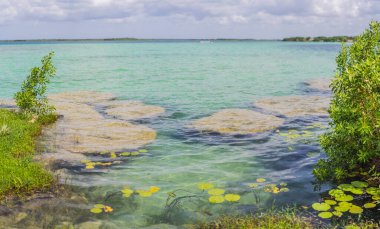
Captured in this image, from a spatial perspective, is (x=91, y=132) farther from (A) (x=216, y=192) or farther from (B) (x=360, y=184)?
(B) (x=360, y=184)

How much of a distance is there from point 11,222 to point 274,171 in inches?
340

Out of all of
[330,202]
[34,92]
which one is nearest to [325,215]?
[330,202]

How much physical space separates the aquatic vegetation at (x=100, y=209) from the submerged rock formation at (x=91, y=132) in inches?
187

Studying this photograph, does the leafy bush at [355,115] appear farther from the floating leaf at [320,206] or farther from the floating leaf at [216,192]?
the floating leaf at [216,192]

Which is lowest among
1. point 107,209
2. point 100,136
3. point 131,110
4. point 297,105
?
point 107,209

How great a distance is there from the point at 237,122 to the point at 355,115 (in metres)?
10.6

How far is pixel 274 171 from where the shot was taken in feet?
43.9

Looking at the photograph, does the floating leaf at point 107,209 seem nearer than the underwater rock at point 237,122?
Yes

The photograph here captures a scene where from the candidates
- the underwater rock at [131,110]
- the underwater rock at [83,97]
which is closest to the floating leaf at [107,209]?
the underwater rock at [131,110]

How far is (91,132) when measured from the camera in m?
19.0

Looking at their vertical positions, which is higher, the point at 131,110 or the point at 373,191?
the point at 373,191

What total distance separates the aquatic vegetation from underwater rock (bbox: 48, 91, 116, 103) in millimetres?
21018

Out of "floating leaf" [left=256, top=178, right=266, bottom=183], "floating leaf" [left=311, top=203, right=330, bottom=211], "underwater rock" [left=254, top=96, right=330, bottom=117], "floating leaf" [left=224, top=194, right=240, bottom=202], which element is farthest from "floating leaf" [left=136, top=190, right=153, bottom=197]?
"underwater rock" [left=254, top=96, right=330, bottom=117]

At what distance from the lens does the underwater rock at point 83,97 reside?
1215 inches
